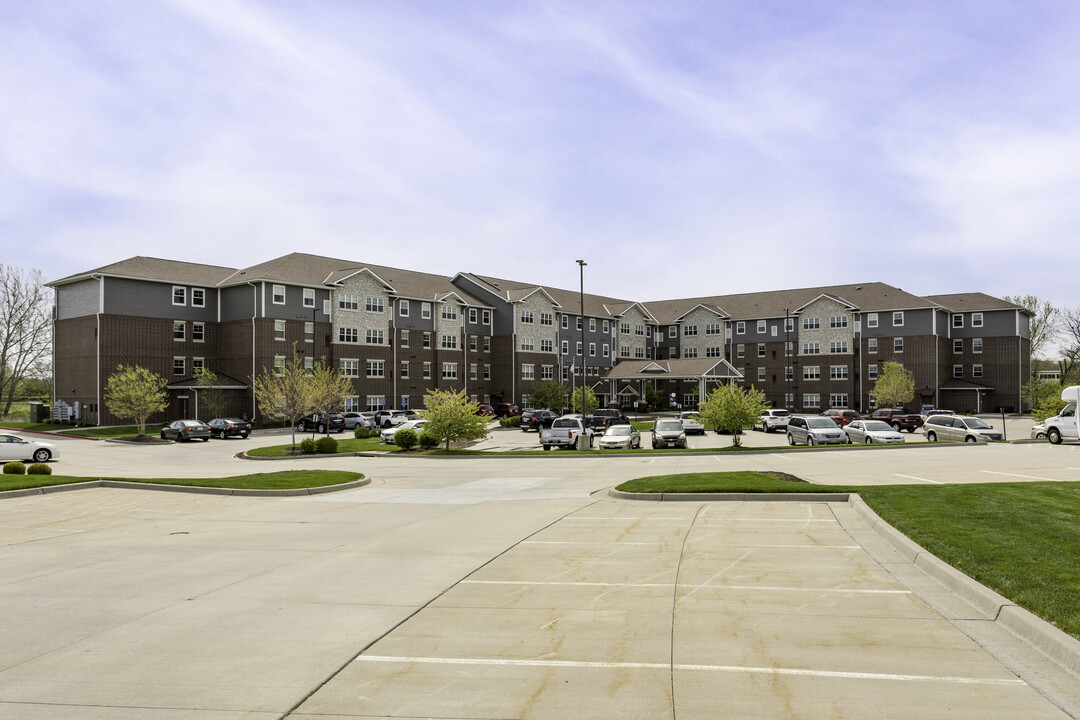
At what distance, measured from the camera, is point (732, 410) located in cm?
3531

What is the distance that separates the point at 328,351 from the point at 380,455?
31.5 meters

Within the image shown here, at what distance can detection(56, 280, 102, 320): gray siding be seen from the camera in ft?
188

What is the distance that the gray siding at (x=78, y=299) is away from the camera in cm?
5741

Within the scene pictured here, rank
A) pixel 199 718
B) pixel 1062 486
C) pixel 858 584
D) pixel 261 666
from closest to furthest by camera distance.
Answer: pixel 199 718 → pixel 261 666 → pixel 858 584 → pixel 1062 486

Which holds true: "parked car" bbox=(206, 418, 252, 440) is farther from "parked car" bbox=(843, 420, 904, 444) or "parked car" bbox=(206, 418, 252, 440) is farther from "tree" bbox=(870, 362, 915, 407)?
"tree" bbox=(870, 362, 915, 407)

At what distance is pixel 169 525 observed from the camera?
47.6ft

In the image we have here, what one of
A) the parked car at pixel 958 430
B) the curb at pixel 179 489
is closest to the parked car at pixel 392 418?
the curb at pixel 179 489

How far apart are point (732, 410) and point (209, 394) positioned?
136ft

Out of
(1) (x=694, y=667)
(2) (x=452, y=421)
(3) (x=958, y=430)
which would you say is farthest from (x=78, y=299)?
(1) (x=694, y=667)

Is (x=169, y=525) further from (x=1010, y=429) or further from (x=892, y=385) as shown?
(x=892, y=385)

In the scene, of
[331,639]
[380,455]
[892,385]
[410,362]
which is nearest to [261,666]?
[331,639]

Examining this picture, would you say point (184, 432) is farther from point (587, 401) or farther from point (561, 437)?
point (587, 401)

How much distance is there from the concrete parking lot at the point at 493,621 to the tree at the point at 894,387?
59.1 m

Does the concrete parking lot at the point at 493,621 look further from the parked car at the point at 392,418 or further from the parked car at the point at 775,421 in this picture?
the parked car at the point at 392,418
